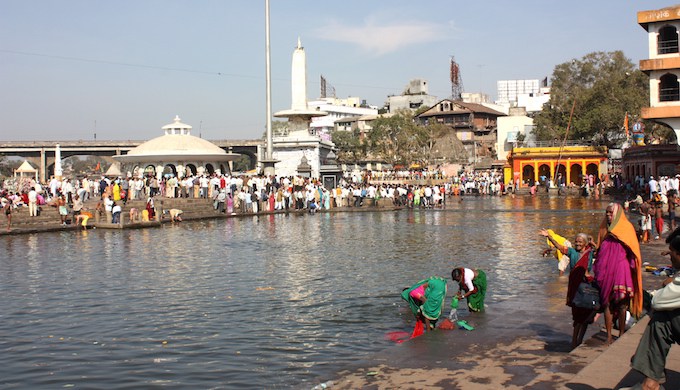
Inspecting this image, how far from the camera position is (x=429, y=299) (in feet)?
31.3

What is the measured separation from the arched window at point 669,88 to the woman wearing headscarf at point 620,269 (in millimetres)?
31557

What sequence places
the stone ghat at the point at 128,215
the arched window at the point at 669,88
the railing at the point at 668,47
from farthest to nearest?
the railing at the point at 668,47 < the arched window at the point at 669,88 < the stone ghat at the point at 128,215

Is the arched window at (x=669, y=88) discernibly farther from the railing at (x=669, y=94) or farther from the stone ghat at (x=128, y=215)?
the stone ghat at (x=128, y=215)

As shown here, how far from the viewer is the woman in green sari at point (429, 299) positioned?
948 centimetres

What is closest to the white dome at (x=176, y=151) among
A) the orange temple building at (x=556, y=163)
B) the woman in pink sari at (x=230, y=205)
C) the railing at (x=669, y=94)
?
the woman in pink sari at (x=230, y=205)

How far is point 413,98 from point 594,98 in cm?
6265

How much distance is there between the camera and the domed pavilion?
4531 cm

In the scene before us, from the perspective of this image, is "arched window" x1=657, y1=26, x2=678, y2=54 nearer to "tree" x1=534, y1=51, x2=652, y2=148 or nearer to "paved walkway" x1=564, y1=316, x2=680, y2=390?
"tree" x1=534, y1=51, x2=652, y2=148

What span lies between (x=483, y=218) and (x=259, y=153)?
265 feet

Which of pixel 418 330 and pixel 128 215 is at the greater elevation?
pixel 128 215

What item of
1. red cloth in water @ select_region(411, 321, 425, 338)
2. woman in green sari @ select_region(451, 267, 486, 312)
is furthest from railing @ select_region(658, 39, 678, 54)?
red cloth in water @ select_region(411, 321, 425, 338)

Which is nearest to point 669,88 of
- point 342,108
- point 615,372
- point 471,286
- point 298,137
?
point 298,137

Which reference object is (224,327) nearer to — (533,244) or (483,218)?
(533,244)

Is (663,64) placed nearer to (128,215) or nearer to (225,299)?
(128,215)
